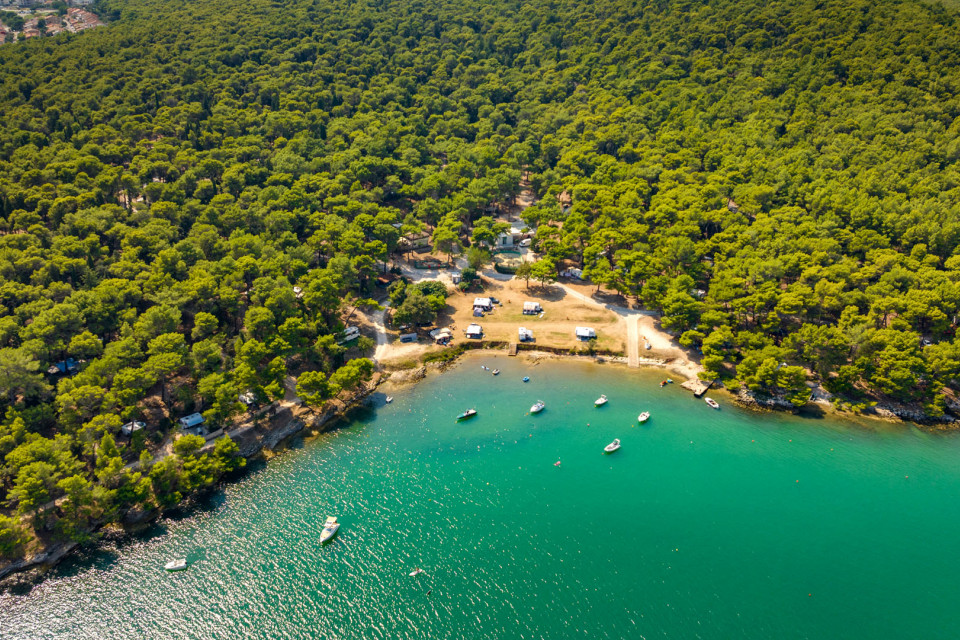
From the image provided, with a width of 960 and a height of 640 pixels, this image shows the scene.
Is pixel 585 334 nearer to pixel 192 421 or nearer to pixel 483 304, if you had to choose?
pixel 483 304

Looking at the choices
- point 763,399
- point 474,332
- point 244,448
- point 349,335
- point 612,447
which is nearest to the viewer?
point 244,448

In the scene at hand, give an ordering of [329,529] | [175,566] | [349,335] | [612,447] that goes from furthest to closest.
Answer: [349,335]
[612,447]
[329,529]
[175,566]

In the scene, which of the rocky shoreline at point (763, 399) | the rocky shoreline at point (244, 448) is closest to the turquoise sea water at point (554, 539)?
the rocky shoreline at point (244, 448)

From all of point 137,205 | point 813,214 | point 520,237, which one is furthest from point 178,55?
point 813,214

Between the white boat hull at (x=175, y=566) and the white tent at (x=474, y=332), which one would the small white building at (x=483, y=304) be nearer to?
the white tent at (x=474, y=332)

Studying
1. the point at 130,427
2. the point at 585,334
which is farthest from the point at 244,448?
the point at 585,334

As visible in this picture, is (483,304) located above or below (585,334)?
above
